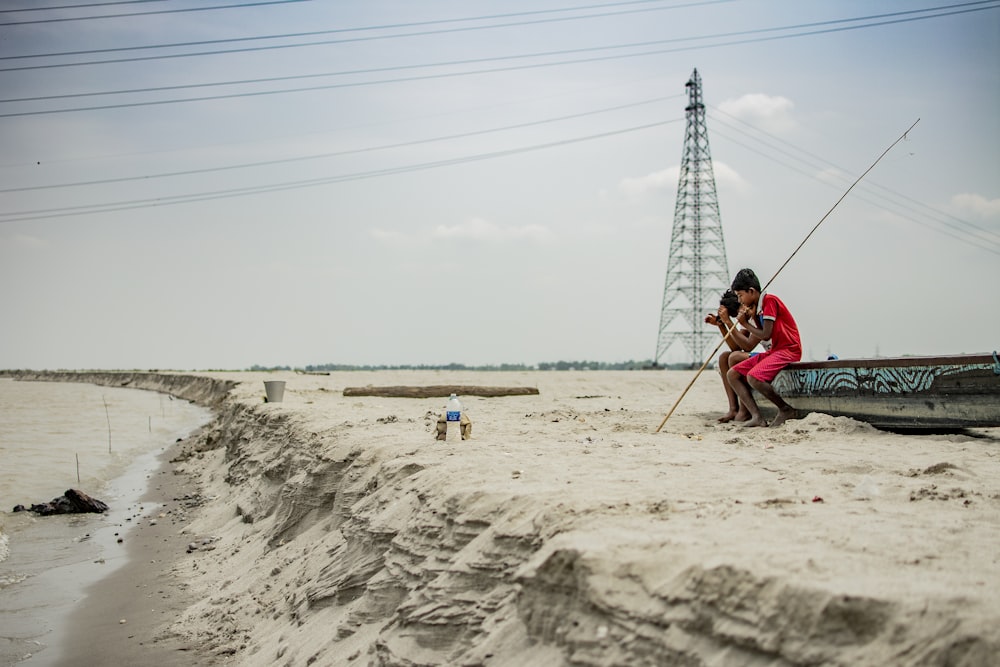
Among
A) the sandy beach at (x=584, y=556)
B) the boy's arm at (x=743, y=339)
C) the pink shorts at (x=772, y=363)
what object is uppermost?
the boy's arm at (x=743, y=339)

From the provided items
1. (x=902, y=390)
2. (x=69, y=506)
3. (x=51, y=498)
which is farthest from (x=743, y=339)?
(x=51, y=498)

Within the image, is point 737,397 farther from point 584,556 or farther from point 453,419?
point 584,556

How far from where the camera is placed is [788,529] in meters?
3.42

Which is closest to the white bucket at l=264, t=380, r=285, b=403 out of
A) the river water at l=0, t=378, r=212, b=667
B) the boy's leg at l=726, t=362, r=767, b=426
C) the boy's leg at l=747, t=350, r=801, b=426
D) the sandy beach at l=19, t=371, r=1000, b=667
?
the river water at l=0, t=378, r=212, b=667

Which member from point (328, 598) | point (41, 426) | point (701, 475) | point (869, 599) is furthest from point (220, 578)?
point (41, 426)

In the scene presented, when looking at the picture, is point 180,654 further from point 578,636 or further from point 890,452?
point 890,452

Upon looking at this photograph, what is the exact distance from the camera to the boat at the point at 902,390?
22.2ft

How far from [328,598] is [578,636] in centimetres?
246

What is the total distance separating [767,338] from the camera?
836 centimetres

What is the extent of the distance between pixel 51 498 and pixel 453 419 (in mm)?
7096

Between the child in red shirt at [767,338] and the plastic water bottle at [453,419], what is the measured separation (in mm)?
3498

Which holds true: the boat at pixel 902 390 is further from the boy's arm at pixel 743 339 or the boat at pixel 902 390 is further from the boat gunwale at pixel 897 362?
the boy's arm at pixel 743 339

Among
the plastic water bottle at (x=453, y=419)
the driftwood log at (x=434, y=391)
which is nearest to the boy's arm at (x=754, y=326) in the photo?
the plastic water bottle at (x=453, y=419)

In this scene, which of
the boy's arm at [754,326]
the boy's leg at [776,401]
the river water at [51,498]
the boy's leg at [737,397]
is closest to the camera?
the river water at [51,498]
